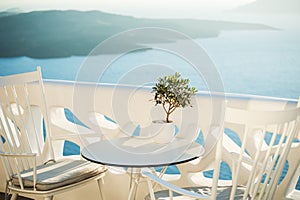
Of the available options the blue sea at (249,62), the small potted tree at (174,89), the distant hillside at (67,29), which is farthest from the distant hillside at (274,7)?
the small potted tree at (174,89)

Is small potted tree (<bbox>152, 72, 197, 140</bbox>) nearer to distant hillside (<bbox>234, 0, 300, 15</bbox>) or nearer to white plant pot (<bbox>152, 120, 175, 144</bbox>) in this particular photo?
white plant pot (<bbox>152, 120, 175, 144</bbox>)

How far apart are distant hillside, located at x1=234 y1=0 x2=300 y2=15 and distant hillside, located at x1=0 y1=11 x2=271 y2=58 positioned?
45 centimetres

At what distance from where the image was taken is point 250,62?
12.4 meters

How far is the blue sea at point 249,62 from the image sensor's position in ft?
39.5

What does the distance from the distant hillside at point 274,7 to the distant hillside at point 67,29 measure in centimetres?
45

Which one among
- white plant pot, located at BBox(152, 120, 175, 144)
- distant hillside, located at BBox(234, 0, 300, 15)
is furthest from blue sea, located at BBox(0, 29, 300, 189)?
white plant pot, located at BBox(152, 120, 175, 144)

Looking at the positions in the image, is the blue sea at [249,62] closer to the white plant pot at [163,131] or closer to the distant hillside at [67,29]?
the distant hillside at [67,29]

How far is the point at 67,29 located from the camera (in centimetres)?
1225

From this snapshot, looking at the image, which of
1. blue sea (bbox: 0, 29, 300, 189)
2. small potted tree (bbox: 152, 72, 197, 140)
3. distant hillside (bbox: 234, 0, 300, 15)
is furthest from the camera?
distant hillside (bbox: 234, 0, 300, 15)

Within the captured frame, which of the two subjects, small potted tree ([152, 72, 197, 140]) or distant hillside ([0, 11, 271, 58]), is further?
distant hillside ([0, 11, 271, 58])

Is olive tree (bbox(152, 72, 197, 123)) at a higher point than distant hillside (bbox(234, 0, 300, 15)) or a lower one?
lower

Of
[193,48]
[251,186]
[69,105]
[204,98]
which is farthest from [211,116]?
[69,105]

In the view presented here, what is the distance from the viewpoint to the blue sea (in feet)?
39.5

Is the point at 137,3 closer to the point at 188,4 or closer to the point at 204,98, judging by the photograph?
the point at 188,4
